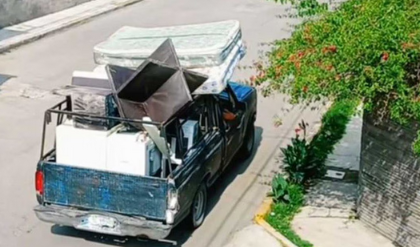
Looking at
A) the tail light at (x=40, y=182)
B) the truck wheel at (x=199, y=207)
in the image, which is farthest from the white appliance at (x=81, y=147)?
the truck wheel at (x=199, y=207)

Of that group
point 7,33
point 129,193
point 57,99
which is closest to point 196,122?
point 129,193

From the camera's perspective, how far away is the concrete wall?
75.2 ft

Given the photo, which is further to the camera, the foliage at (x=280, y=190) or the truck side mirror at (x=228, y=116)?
the truck side mirror at (x=228, y=116)

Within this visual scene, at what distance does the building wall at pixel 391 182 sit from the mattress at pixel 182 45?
239cm

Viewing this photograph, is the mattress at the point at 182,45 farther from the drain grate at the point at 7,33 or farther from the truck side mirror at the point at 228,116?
the drain grate at the point at 7,33

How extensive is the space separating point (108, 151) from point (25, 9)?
49.4 ft

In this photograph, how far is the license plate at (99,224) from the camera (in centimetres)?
988

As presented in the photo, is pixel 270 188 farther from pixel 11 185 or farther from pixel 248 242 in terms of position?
pixel 11 185

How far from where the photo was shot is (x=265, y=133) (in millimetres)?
14859

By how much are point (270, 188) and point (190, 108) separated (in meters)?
2.30

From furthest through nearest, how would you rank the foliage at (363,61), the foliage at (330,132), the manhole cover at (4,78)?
the manhole cover at (4,78), the foliage at (330,132), the foliage at (363,61)

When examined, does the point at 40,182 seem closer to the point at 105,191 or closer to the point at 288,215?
the point at 105,191

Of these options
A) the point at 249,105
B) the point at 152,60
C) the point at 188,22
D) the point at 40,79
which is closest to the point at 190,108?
the point at 152,60

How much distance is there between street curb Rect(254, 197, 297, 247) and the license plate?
86.7 inches
